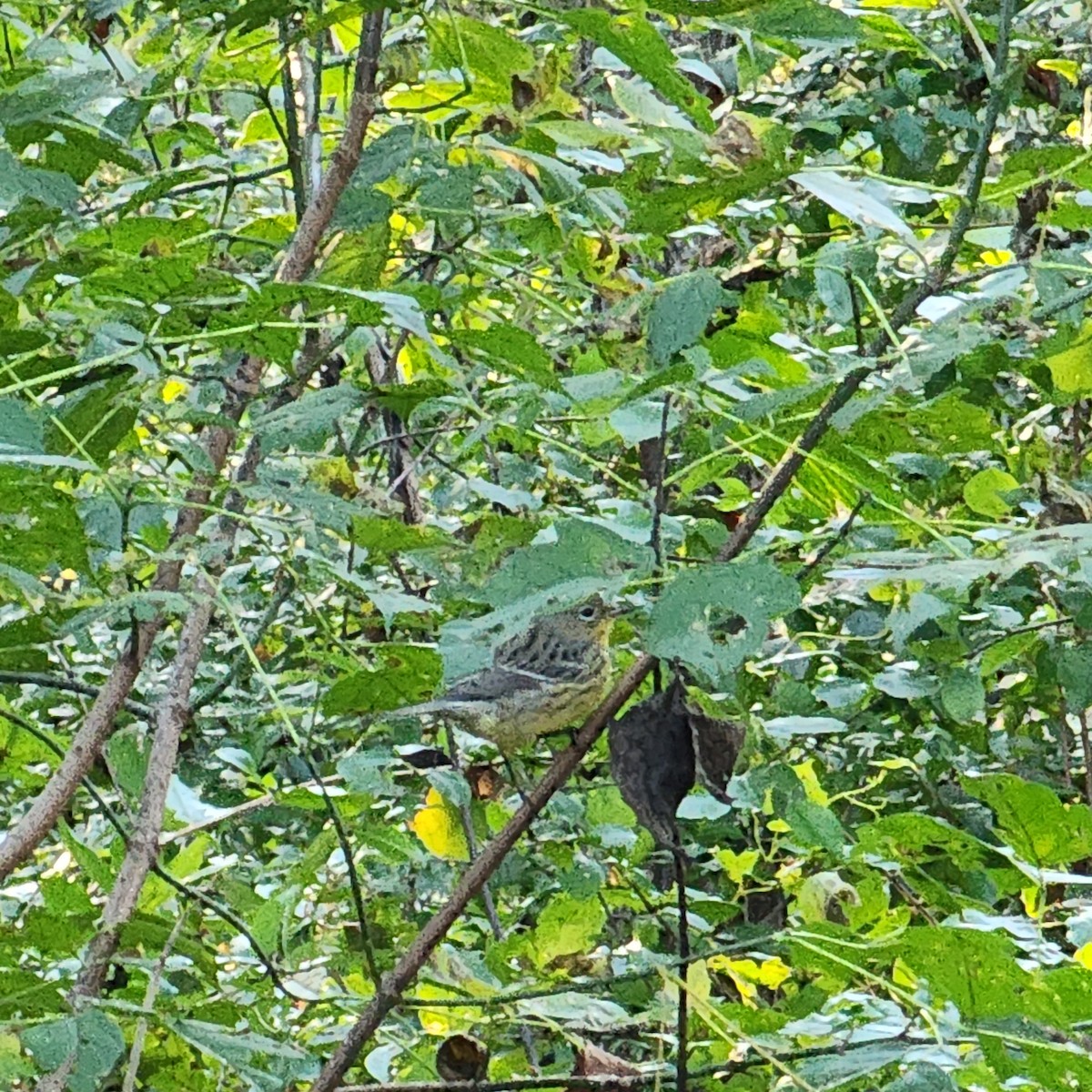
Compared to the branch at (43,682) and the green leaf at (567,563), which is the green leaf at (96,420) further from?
the green leaf at (567,563)

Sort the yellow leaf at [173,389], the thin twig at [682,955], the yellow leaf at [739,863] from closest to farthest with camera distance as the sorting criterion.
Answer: the thin twig at [682,955]
the yellow leaf at [739,863]
the yellow leaf at [173,389]

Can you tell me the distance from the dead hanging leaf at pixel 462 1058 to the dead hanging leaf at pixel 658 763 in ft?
1.21

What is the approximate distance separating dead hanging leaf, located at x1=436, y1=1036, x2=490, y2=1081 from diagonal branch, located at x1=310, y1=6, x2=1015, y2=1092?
0.16 meters

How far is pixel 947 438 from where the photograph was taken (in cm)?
115

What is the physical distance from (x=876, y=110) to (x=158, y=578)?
119 cm

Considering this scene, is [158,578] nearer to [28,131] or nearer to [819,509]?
[28,131]

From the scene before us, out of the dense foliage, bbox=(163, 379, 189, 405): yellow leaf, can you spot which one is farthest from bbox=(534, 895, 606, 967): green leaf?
bbox=(163, 379, 189, 405): yellow leaf

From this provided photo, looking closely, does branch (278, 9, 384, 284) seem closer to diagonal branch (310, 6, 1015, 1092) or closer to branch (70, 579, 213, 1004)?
branch (70, 579, 213, 1004)

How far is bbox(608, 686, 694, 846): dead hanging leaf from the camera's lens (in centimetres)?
108

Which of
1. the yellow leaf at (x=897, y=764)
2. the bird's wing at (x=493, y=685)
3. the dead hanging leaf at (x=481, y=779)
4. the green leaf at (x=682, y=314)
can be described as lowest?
the yellow leaf at (x=897, y=764)

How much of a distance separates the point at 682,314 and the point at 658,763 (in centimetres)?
30

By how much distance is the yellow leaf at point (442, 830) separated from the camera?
168 cm

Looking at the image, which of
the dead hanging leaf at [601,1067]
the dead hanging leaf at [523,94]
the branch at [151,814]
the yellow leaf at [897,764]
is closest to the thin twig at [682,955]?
the dead hanging leaf at [601,1067]

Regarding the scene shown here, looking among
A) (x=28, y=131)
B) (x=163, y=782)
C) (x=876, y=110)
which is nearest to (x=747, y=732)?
(x=163, y=782)
